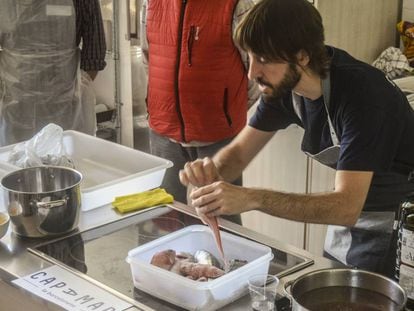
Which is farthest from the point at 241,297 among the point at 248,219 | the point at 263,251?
the point at 248,219

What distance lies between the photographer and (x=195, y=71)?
239 centimetres

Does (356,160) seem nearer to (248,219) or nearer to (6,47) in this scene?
(248,219)

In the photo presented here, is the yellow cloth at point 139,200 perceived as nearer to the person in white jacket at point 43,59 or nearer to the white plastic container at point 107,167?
the white plastic container at point 107,167

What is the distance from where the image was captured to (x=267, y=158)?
2.87m

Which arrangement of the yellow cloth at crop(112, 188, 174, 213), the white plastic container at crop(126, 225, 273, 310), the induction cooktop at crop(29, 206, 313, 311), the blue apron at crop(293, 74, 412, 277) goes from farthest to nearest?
the yellow cloth at crop(112, 188, 174, 213)
the blue apron at crop(293, 74, 412, 277)
the induction cooktop at crop(29, 206, 313, 311)
the white plastic container at crop(126, 225, 273, 310)

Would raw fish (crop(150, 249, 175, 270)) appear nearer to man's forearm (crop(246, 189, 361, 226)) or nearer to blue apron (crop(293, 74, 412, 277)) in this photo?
man's forearm (crop(246, 189, 361, 226))

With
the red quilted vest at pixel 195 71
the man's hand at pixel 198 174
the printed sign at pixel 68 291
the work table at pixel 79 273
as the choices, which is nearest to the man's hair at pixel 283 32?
the man's hand at pixel 198 174

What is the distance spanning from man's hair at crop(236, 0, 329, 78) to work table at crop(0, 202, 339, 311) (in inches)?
16.4

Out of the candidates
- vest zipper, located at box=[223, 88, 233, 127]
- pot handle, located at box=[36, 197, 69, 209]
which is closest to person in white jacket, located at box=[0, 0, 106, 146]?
vest zipper, located at box=[223, 88, 233, 127]

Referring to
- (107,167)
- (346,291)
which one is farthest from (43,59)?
(346,291)

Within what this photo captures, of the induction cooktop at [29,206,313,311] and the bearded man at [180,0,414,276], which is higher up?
the bearded man at [180,0,414,276]

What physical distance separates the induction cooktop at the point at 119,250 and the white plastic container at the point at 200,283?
0.07ft

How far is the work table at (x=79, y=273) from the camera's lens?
136 centimetres

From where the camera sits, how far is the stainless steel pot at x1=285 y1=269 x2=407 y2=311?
3.94 ft
